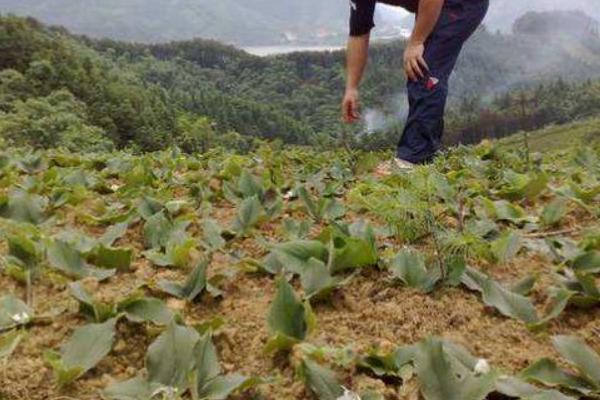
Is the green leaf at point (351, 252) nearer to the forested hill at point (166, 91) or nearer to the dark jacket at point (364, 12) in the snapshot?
the dark jacket at point (364, 12)

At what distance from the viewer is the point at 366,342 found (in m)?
2.17

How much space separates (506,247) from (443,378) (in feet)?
4.02

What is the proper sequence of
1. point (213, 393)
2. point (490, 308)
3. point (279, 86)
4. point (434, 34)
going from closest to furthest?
point (213, 393), point (490, 308), point (434, 34), point (279, 86)

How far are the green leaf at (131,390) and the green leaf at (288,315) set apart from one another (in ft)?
1.43

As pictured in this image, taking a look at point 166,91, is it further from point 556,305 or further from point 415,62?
point 556,305

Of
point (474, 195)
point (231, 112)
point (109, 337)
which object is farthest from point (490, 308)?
point (231, 112)

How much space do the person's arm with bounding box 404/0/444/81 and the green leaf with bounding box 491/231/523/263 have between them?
2.93 m

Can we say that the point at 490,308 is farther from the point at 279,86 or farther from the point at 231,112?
the point at 279,86

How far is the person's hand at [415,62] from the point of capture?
18.2 feet

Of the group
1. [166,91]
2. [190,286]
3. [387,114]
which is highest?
[190,286]

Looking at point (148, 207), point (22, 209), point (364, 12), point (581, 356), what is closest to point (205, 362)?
point (581, 356)

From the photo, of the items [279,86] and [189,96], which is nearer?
[189,96]

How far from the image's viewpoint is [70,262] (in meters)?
2.68

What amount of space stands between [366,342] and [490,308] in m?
0.52
